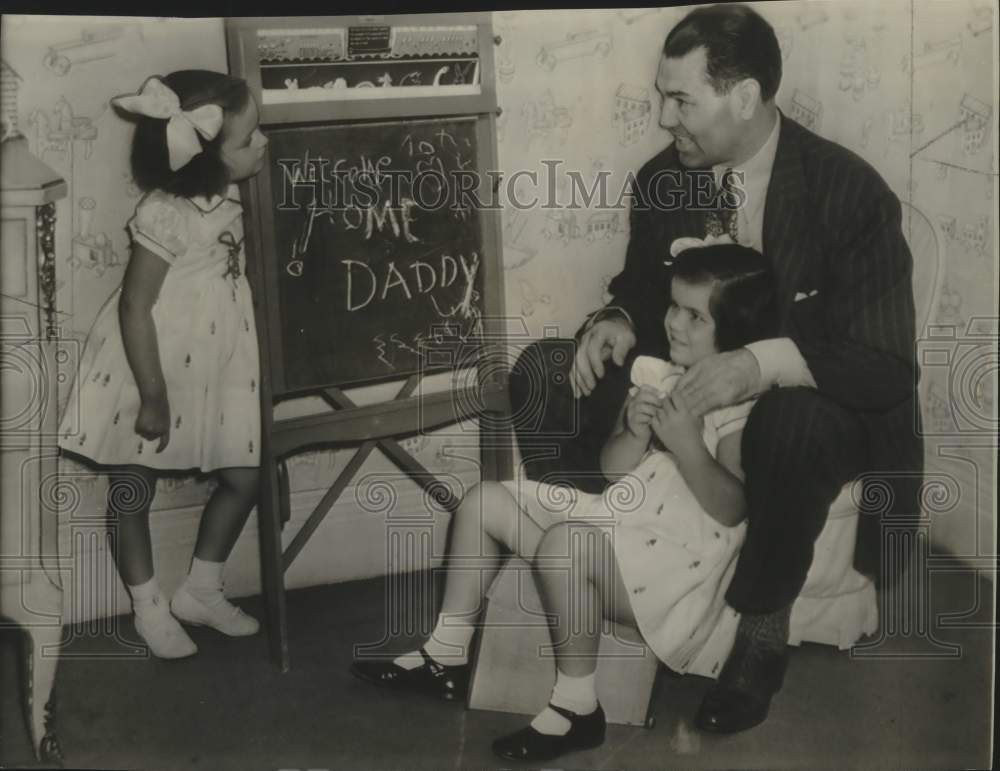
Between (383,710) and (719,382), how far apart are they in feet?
3.39

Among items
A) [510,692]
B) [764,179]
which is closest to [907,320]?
[764,179]

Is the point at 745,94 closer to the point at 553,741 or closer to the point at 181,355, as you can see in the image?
the point at 181,355

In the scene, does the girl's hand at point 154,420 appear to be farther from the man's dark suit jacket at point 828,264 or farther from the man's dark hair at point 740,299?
the man's dark hair at point 740,299

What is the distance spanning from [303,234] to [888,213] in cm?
126

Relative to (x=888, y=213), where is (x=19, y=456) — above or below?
below

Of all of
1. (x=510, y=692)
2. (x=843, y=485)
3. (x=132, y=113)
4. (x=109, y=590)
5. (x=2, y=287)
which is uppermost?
(x=132, y=113)

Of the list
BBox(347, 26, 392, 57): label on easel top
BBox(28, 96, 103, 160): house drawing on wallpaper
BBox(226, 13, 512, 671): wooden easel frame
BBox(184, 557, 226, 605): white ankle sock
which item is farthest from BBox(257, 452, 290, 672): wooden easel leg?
BBox(347, 26, 392, 57): label on easel top

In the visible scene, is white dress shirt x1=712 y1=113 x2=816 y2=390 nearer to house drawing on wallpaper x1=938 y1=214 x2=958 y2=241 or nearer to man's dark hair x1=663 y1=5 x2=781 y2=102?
man's dark hair x1=663 y1=5 x2=781 y2=102

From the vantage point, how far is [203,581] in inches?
113

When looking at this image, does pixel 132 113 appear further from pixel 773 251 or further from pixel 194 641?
pixel 773 251

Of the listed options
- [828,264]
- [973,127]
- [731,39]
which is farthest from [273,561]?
[973,127]

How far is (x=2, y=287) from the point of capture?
280 centimetres

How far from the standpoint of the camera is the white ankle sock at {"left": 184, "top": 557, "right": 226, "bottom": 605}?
→ 2.88 m

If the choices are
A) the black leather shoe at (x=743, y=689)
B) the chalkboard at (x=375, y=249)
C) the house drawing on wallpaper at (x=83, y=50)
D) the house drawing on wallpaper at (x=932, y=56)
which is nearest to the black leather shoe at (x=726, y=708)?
the black leather shoe at (x=743, y=689)
